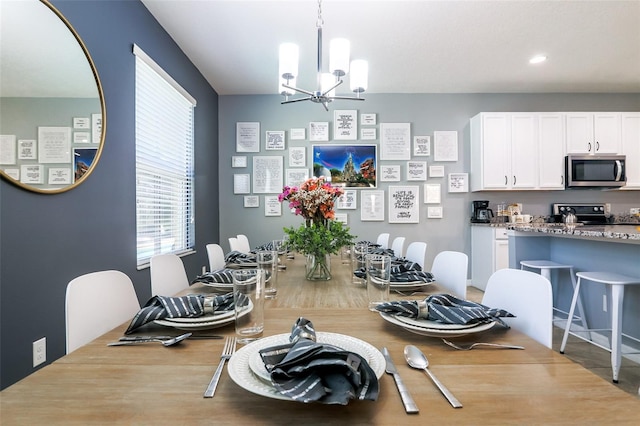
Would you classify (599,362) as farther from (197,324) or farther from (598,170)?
(598,170)

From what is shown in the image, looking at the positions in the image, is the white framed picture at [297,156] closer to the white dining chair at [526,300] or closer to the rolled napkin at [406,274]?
the rolled napkin at [406,274]

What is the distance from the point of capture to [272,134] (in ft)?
15.0

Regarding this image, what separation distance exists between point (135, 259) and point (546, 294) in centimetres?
266

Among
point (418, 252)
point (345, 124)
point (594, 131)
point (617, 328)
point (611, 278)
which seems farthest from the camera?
point (345, 124)

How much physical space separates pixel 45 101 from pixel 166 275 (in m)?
1.16

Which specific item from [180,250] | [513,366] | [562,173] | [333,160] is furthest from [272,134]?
[513,366]

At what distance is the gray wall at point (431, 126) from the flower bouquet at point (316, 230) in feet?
9.26

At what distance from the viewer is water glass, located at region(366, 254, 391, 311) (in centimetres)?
100

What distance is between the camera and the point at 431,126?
460 centimetres

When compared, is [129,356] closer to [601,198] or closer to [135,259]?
[135,259]

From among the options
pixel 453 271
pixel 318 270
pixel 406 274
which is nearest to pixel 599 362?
pixel 453 271

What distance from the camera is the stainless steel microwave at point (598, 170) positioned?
4.20 metres

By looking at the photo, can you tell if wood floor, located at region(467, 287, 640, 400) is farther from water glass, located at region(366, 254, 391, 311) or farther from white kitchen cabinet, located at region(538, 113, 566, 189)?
white kitchen cabinet, located at region(538, 113, 566, 189)

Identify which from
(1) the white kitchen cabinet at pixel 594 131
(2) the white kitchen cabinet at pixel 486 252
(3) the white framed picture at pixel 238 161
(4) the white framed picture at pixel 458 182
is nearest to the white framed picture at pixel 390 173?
(4) the white framed picture at pixel 458 182
